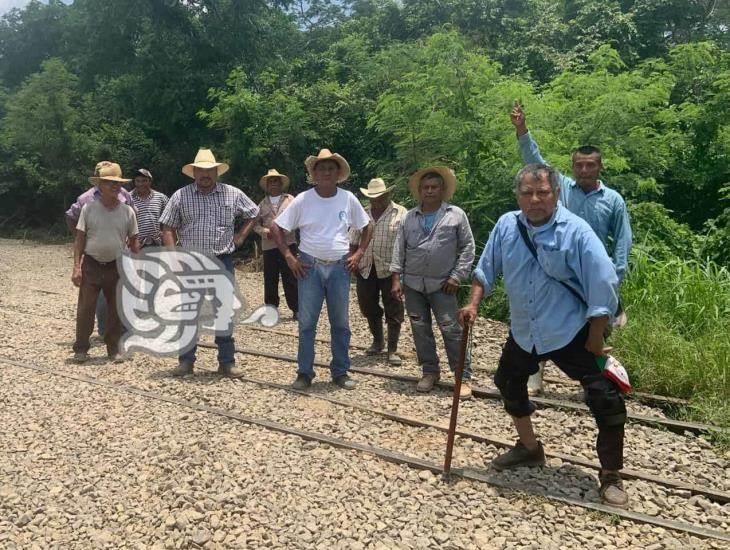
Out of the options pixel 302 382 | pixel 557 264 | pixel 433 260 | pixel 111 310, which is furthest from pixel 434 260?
pixel 111 310

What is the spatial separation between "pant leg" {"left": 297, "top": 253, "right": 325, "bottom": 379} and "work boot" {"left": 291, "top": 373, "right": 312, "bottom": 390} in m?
0.21

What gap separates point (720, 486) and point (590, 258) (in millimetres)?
1828

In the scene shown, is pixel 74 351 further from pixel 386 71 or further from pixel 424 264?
pixel 386 71

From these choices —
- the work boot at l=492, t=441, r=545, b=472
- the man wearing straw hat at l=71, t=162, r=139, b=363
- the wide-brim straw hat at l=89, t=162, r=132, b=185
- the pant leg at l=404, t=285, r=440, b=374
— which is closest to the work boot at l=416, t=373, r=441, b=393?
the pant leg at l=404, t=285, r=440, b=374

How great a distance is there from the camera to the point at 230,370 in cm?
579

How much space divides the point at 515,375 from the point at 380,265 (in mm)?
2872

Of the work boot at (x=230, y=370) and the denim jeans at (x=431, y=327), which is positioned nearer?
the denim jeans at (x=431, y=327)

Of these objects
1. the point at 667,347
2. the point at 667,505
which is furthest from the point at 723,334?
the point at 667,505

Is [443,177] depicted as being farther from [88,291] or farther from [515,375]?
[88,291]

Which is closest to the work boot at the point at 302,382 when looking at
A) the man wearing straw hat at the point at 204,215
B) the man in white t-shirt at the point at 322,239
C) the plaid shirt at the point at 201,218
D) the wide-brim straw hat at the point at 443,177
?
the man in white t-shirt at the point at 322,239

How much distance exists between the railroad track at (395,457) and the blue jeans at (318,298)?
1.48 feet

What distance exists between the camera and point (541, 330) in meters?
3.34

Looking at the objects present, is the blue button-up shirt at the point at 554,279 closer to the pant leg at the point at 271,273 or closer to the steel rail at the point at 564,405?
the steel rail at the point at 564,405

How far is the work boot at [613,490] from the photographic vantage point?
3.38 metres
